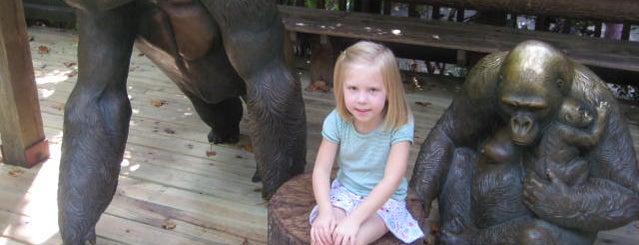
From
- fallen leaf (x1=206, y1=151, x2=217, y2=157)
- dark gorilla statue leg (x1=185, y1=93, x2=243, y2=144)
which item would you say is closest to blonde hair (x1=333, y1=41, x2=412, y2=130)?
dark gorilla statue leg (x1=185, y1=93, x2=243, y2=144)

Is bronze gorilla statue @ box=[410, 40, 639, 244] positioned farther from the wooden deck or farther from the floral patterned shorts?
the wooden deck

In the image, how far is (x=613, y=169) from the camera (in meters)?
2.26

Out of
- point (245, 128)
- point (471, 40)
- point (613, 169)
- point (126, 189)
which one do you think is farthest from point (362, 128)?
point (471, 40)

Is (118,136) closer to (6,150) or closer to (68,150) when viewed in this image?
(68,150)

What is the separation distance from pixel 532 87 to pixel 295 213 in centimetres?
89

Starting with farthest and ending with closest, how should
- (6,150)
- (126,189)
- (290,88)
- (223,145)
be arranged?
(223,145), (6,150), (126,189), (290,88)

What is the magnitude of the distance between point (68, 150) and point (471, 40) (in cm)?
287

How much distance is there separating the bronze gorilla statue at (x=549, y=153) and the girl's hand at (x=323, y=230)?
2.41ft

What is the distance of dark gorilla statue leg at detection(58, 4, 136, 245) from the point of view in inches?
95.2

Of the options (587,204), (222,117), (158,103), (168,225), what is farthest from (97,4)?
(158,103)

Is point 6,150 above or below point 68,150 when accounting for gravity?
below

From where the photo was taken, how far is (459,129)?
8.52 feet

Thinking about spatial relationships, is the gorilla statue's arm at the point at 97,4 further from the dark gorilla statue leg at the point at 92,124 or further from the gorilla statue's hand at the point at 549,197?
the gorilla statue's hand at the point at 549,197

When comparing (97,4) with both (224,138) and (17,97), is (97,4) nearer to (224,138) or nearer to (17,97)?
(17,97)
